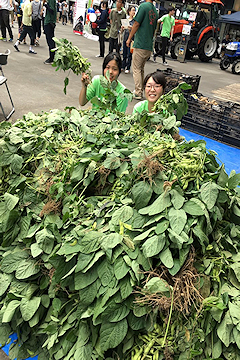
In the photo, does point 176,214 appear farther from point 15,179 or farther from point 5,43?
point 5,43

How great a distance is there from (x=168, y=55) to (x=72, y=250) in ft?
48.8

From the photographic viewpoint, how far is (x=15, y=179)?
2293mm

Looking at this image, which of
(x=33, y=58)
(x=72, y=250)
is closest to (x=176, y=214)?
(x=72, y=250)

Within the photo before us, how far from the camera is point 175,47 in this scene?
14.1m

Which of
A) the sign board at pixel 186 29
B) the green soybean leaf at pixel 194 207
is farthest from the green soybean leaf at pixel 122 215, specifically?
the sign board at pixel 186 29

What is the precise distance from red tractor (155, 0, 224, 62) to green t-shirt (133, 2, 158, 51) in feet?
23.8

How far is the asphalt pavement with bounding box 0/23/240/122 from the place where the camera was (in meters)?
6.34

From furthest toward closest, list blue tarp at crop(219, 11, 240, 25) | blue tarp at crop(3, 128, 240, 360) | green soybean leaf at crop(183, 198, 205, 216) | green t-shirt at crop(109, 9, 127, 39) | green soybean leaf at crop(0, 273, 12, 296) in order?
blue tarp at crop(219, 11, 240, 25) → green t-shirt at crop(109, 9, 127, 39) → blue tarp at crop(3, 128, 240, 360) → green soybean leaf at crop(0, 273, 12, 296) → green soybean leaf at crop(183, 198, 205, 216)

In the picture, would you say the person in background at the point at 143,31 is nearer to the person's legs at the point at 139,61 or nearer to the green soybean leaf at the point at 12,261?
the person's legs at the point at 139,61

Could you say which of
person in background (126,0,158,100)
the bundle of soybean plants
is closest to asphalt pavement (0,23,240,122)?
person in background (126,0,158,100)

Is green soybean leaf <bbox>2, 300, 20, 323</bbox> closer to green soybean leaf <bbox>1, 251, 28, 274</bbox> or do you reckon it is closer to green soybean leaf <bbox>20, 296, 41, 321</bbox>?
green soybean leaf <bbox>20, 296, 41, 321</bbox>

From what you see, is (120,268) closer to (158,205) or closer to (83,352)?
(158,205)

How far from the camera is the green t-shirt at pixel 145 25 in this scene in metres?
6.51

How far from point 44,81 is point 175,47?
8.33 metres
